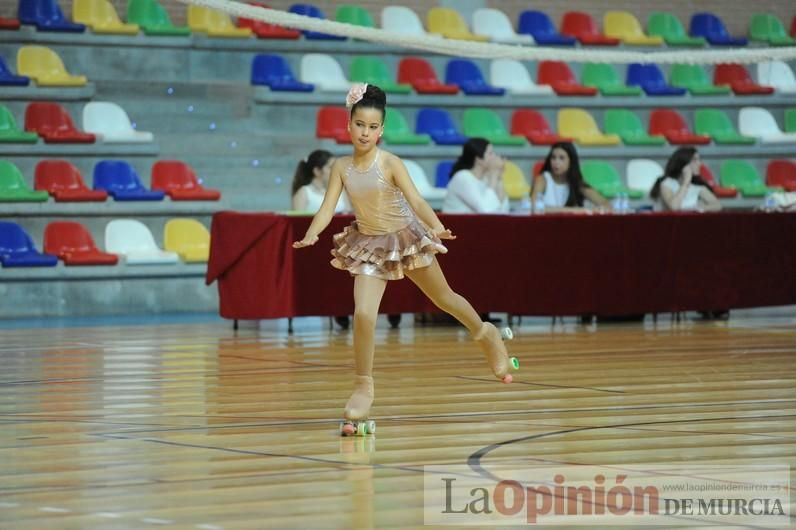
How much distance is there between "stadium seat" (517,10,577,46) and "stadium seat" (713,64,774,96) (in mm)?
1838

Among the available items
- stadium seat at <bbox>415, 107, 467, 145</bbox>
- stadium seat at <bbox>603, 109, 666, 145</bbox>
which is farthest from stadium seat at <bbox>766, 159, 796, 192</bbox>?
stadium seat at <bbox>415, 107, 467, 145</bbox>

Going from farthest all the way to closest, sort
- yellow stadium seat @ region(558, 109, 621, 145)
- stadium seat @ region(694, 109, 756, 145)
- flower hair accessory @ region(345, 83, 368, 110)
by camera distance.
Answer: stadium seat @ region(694, 109, 756, 145) < yellow stadium seat @ region(558, 109, 621, 145) < flower hair accessory @ region(345, 83, 368, 110)

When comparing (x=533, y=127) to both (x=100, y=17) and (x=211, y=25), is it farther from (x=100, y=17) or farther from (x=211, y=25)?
(x=100, y=17)

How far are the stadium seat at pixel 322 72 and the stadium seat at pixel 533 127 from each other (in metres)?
1.87

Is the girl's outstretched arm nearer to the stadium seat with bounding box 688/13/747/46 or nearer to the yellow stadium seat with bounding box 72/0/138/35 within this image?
the yellow stadium seat with bounding box 72/0/138/35

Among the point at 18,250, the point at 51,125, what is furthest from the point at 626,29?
the point at 18,250

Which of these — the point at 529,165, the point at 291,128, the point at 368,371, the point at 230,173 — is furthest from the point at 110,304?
the point at 368,371

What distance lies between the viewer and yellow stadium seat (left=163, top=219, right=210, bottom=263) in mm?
12555

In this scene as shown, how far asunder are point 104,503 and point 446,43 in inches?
306

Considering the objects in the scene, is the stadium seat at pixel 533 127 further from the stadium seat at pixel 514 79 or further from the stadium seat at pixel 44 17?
the stadium seat at pixel 44 17

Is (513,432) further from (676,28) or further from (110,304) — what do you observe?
(676,28)

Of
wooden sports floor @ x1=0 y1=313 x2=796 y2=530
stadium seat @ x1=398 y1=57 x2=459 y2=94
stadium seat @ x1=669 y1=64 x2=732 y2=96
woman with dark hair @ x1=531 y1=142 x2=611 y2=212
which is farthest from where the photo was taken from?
stadium seat @ x1=669 y1=64 x2=732 y2=96

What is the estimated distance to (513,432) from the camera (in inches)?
207

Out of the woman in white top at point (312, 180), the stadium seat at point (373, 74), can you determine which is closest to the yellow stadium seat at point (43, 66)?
the stadium seat at point (373, 74)
